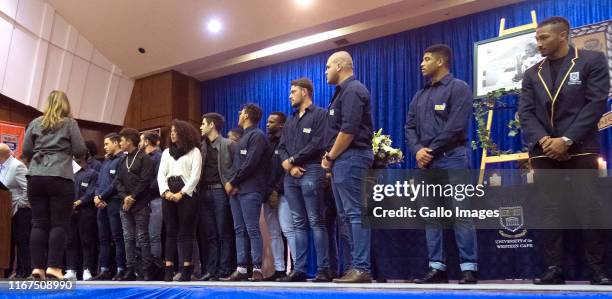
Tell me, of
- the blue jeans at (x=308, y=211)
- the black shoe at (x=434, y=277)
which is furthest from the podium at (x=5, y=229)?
the black shoe at (x=434, y=277)

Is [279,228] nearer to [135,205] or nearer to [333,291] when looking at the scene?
[135,205]

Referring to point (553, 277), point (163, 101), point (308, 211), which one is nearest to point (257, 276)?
point (308, 211)

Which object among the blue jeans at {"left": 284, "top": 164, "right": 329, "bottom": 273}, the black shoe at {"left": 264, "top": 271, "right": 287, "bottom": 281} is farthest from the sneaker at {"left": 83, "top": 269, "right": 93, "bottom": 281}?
the blue jeans at {"left": 284, "top": 164, "right": 329, "bottom": 273}

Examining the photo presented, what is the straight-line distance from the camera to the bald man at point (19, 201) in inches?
218

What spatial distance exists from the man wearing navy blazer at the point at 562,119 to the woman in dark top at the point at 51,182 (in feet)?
9.14

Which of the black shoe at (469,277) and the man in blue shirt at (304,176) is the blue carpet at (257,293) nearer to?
the black shoe at (469,277)

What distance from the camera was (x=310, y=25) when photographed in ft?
26.2

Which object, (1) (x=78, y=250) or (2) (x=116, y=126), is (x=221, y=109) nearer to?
(2) (x=116, y=126)

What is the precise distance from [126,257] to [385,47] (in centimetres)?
506

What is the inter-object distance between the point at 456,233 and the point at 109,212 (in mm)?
2979

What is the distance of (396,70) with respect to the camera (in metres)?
8.45

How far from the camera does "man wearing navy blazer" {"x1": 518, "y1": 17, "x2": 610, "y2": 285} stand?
2932 mm

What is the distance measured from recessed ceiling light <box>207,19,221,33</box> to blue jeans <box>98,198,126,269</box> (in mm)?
3887

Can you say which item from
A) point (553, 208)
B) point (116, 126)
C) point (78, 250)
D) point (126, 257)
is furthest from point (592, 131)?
point (116, 126)
